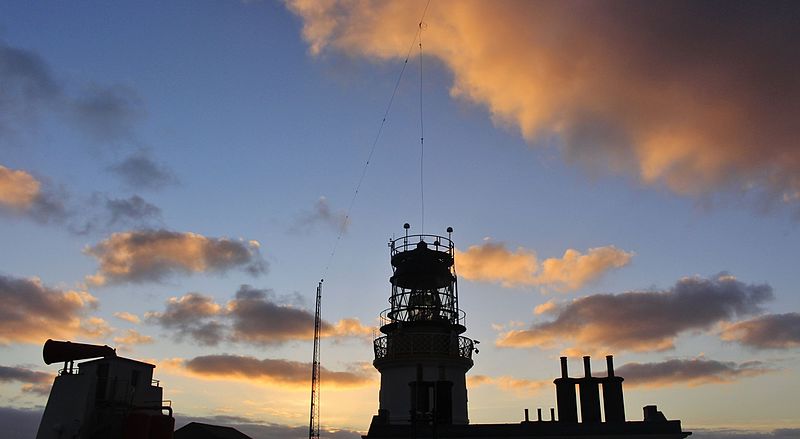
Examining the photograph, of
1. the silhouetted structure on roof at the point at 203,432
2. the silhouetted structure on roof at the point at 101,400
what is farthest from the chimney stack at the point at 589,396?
the silhouetted structure on roof at the point at 203,432

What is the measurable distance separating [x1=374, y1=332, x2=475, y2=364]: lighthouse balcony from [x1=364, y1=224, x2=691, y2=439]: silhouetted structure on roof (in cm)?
8

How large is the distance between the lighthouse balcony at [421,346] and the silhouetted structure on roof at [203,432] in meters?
24.7

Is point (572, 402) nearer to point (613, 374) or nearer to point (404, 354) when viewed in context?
point (613, 374)

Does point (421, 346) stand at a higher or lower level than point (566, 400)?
higher

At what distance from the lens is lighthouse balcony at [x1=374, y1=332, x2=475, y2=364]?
163 ft

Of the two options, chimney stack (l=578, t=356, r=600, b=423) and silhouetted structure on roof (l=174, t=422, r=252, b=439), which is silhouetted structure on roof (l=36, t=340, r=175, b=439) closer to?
silhouetted structure on roof (l=174, t=422, r=252, b=439)

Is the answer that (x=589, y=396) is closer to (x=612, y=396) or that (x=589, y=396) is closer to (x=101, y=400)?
(x=612, y=396)

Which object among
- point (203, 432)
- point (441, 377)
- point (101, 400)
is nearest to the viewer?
Result: point (441, 377)

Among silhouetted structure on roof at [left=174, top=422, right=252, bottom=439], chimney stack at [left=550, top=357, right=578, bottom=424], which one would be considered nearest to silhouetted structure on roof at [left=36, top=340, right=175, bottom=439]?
silhouetted structure on roof at [left=174, top=422, right=252, bottom=439]

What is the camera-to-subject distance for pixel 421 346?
4981 cm

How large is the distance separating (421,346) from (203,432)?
96.4ft

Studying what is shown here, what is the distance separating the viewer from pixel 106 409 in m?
48.4

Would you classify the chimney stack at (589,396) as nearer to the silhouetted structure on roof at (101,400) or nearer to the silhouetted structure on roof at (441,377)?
the silhouetted structure on roof at (441,377)

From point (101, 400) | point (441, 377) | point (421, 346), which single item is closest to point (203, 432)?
point (101, 400)
